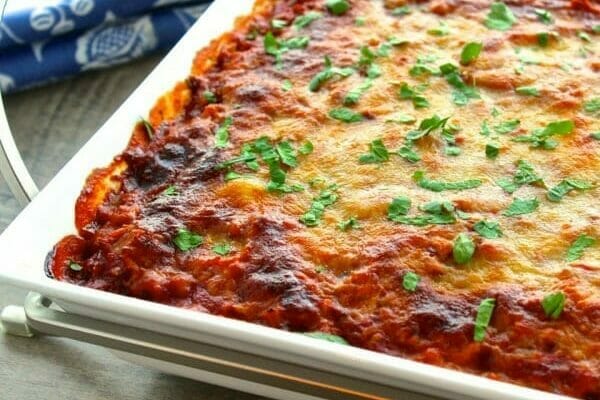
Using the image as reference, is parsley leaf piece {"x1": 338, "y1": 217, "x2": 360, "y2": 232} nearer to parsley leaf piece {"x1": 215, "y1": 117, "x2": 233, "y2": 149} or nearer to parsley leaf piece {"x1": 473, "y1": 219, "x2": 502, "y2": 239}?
parsley leaf piece {"x1": 473, "y1": 219, "x2": 502, "y2": 239}

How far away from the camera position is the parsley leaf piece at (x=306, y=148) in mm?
2494

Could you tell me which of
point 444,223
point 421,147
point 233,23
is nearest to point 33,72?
point 233,23

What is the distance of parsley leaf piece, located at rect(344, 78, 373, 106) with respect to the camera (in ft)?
8.73

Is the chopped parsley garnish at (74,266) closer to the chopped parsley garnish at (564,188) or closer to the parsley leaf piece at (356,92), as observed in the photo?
the parsley leaf piece at (356,92)

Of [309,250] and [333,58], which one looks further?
[333,58]

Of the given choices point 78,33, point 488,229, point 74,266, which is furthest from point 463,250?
point 78,33

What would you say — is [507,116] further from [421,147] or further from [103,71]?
[103,71]

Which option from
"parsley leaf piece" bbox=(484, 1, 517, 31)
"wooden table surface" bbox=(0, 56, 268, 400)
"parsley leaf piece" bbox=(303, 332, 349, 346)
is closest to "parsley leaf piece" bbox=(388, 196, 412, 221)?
"parsley leaf piece" bbox=(303, 332, 349, 346)

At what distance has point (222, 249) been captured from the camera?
2.24 meters

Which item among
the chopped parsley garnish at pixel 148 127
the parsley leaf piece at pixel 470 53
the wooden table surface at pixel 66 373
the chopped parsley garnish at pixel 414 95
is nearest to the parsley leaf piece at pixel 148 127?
the chopped parsley garnish at pixel 148 127

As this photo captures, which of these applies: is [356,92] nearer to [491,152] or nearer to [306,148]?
[306,148]

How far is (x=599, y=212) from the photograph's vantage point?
7.26ft

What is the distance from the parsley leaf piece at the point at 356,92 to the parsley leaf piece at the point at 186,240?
66cm

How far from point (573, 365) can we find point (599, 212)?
47 cm
